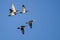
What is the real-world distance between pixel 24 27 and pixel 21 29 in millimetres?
238

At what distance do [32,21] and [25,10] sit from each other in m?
0.75

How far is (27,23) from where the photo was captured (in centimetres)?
12825

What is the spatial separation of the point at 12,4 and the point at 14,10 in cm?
52

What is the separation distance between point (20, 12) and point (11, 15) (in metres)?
0.74

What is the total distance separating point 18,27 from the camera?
423 ft

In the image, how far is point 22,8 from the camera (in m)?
128

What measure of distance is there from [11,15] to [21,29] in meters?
1.10

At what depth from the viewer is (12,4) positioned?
128000mm

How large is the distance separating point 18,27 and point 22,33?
96 cm

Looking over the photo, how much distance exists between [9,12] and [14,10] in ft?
1.08

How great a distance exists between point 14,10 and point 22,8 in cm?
48

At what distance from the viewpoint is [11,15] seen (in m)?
129

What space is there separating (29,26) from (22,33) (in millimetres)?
571

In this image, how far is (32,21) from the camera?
128 m
